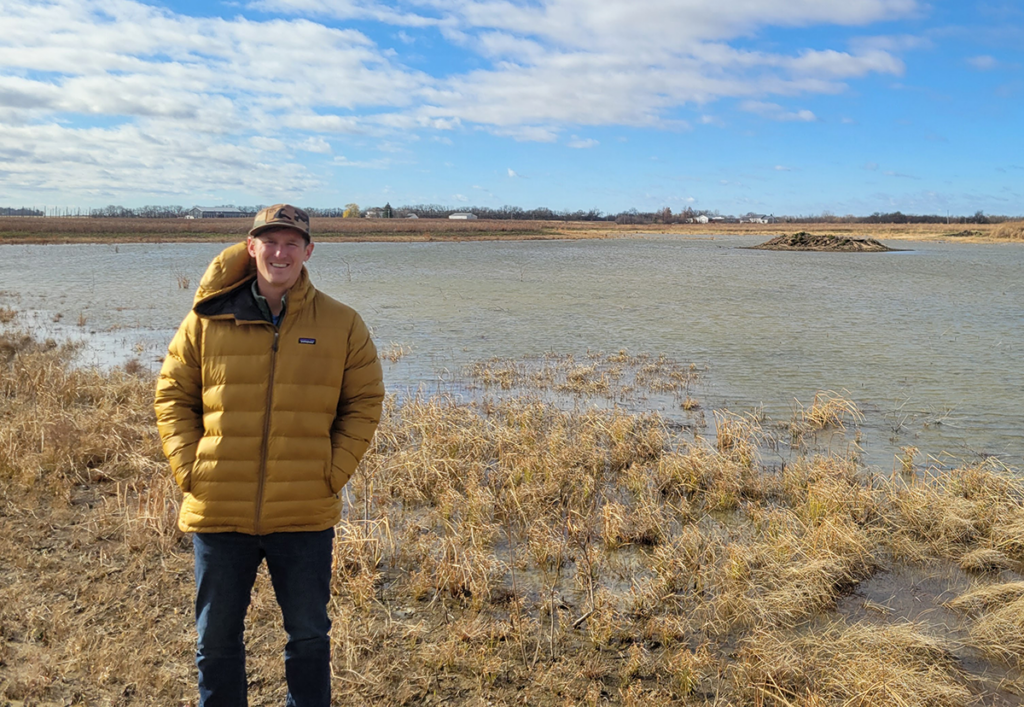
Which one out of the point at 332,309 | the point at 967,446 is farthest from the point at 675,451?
the point at 332,309

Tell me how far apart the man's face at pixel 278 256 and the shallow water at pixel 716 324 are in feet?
27.2

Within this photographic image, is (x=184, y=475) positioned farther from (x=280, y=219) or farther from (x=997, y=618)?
(x=997, y=618)

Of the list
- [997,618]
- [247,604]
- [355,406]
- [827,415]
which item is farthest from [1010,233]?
[247,604]

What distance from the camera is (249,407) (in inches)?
126

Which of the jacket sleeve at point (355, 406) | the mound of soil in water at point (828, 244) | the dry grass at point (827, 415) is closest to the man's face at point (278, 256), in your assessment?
the jacket sleeve at point (355, 406)

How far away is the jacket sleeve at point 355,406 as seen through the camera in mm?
3367

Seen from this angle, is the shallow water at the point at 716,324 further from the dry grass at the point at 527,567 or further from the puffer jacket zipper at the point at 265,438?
the puffer jacket zipper at the point at 265,438

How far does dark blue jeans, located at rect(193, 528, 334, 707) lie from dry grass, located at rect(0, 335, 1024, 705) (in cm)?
73

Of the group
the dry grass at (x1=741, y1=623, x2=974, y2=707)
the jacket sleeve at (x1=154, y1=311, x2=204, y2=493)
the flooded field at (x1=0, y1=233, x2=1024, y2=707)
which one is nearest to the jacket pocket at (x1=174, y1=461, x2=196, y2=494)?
the jacket sleeve at (x1=154, y1=311, x2=204, y2=493)

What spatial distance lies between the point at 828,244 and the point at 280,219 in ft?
248

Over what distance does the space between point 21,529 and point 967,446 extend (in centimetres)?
1113

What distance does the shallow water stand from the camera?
39.6 feet

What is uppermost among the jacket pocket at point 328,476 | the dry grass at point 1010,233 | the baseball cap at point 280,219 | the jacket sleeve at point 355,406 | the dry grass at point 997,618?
the dry grass at point 1010,233

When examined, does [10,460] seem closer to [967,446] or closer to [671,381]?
[671,381]
